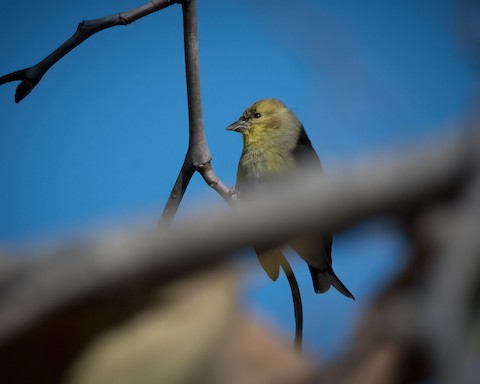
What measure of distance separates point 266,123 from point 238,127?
231 mm

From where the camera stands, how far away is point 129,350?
0.51 meters

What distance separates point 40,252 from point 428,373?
33 centimetres

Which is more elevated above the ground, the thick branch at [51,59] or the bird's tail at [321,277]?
the thick branch at [51,59]

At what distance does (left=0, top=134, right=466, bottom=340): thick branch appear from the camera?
17.5 inches

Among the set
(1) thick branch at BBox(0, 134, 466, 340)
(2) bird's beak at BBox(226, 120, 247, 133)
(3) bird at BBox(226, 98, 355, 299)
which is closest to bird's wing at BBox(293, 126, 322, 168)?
(3) bird at BBox(226, 98, 355, 299)

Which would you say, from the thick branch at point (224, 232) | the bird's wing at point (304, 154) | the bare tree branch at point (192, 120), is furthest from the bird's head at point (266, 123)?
the thick branch at point (224, 232)

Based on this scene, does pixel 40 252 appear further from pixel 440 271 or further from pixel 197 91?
pixel 197 91

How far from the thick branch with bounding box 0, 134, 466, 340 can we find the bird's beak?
4.20 meters

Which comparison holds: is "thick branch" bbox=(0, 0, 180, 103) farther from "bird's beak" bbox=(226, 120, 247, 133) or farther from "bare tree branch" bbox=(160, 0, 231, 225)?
"bird's beak" bbox=(226, 120, 247, 133)

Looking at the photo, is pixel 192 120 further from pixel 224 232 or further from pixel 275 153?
pixel 224 232

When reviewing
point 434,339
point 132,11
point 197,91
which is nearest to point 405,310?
point 434,339

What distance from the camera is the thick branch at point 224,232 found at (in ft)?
1.46

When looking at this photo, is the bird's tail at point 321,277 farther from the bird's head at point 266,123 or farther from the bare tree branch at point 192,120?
the bare tree branch at point 192,120

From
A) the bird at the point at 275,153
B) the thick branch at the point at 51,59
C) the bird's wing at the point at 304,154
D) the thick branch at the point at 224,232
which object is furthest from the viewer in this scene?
the bird's wing at the point at 304,154
